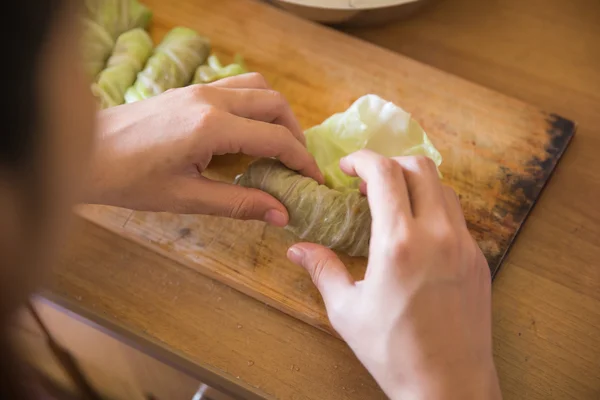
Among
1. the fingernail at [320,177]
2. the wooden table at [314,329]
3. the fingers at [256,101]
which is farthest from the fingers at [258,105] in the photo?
the wooden table at [314,329]

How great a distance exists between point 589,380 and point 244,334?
0.65 m

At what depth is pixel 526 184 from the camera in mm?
1204

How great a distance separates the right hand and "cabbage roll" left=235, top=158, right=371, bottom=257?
13 cm

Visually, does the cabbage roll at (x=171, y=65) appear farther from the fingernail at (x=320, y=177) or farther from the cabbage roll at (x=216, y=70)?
the fingernail at (x=320, y=177)

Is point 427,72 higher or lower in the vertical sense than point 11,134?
lower

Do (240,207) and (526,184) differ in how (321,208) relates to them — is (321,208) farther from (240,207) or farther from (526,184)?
(526,184)

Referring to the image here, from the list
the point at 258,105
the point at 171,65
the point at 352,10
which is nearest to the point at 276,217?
the point at 258,105

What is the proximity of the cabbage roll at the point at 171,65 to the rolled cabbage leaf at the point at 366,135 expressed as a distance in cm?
32

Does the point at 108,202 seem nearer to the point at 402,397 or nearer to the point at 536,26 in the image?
the point at 402,397

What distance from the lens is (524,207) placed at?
1.18 meters

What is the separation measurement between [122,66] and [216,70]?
0.70 ft

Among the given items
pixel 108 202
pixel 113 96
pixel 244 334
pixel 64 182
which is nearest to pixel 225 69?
pixel 113 96

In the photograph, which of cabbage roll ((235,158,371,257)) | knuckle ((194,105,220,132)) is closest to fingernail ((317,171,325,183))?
cabbage roll ((235,158,371,257))

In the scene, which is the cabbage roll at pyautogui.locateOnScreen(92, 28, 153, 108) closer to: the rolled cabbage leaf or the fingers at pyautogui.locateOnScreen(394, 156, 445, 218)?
the rolled cabbage leaf
